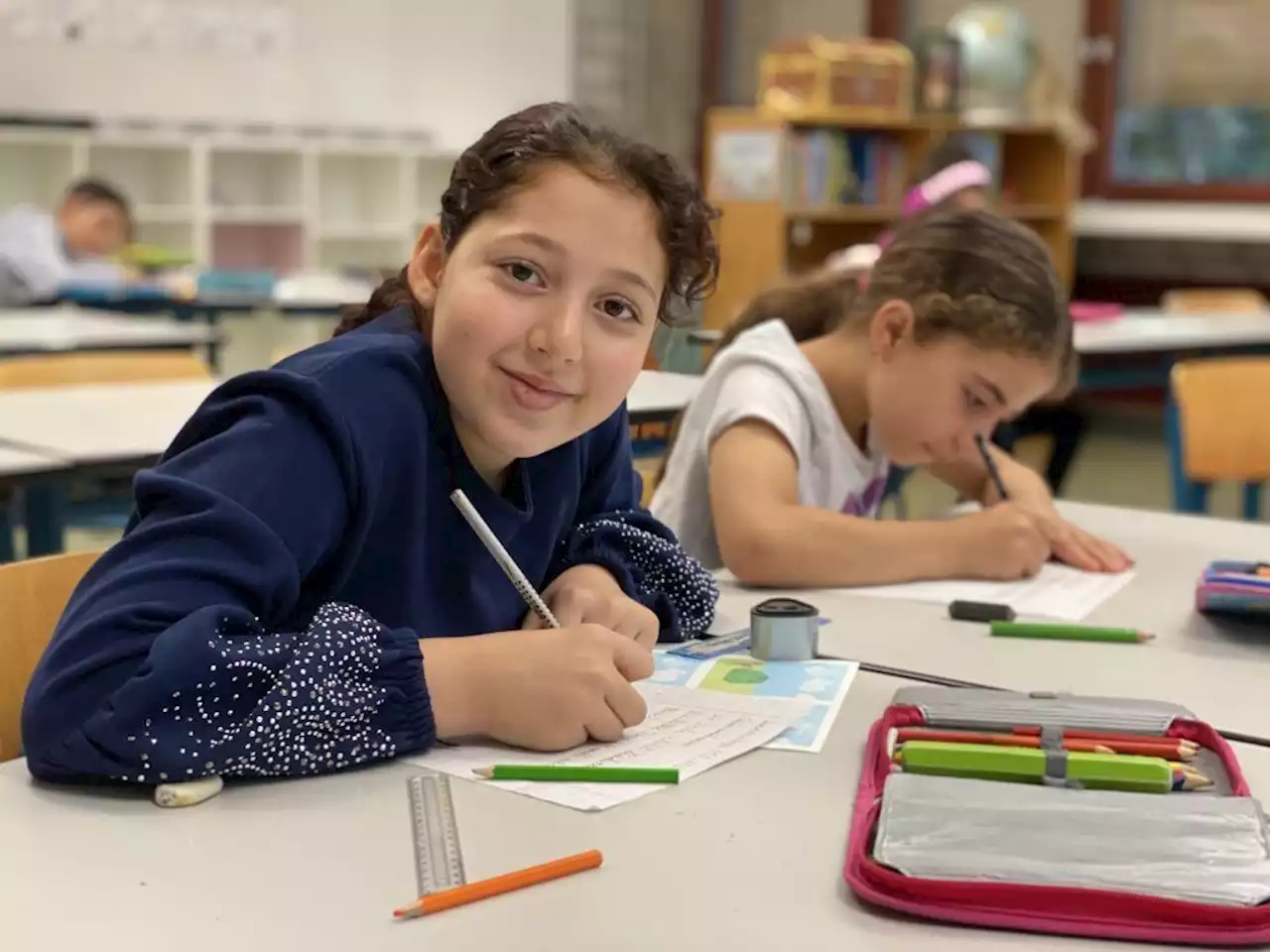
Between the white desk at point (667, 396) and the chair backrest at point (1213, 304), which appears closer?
the white desk at point (667, 396)

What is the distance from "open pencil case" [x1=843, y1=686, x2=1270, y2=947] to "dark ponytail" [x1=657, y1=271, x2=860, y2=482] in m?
1.12

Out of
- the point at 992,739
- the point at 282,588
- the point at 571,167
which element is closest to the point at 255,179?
the point at 571,167

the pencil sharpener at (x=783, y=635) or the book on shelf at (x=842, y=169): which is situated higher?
the book on shelf at (x=842, y=169)

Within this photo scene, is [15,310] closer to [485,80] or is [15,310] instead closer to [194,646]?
[485,80]

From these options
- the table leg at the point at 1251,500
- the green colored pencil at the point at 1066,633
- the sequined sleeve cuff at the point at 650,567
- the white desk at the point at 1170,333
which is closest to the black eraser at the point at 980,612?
the green colored pencil at the point at 1066,633

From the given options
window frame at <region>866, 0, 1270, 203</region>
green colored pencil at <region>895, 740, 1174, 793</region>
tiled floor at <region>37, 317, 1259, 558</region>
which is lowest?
tiled floor at <region>37, 317, 1259, 558</region>

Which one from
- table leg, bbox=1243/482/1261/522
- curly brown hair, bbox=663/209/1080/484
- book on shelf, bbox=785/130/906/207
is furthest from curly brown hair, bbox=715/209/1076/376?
book on shelf, bbox=785/130/906/207

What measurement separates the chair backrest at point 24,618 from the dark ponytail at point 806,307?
94 centimetres

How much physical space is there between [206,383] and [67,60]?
4.55 m

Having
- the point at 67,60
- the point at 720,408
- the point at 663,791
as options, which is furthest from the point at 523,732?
the point at 67,60

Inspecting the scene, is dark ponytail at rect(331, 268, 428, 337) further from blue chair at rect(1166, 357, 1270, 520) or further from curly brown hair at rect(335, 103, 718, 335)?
blue chair at rect(1166, 357, 1270, 520)

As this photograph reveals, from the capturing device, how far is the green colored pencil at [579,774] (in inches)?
37.9

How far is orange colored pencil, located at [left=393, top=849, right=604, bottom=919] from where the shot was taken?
2.52 ft

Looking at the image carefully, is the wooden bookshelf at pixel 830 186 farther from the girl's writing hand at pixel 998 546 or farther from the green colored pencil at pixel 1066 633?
the green colored pencil at pixel 1066 633
